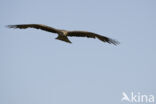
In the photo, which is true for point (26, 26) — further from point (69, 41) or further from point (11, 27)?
point (69, 41)

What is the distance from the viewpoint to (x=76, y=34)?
1920cm

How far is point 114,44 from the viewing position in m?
18.4

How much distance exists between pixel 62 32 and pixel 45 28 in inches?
56.1

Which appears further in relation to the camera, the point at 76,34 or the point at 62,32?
the point at 76,34

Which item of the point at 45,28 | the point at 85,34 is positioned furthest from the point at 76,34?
the point at 45,28

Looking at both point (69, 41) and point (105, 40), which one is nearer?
point (69, 41)

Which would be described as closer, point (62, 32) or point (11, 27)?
point (62, 32)

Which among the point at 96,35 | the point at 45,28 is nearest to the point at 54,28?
the point at 45,28

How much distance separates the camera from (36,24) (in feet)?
62.6

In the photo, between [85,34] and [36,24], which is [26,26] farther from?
[85,34]

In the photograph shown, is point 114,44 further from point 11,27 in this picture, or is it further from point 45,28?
point 11,27

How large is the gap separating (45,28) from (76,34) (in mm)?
1648

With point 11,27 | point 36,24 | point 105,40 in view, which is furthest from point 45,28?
point 105,40

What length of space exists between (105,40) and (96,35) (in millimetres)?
566
